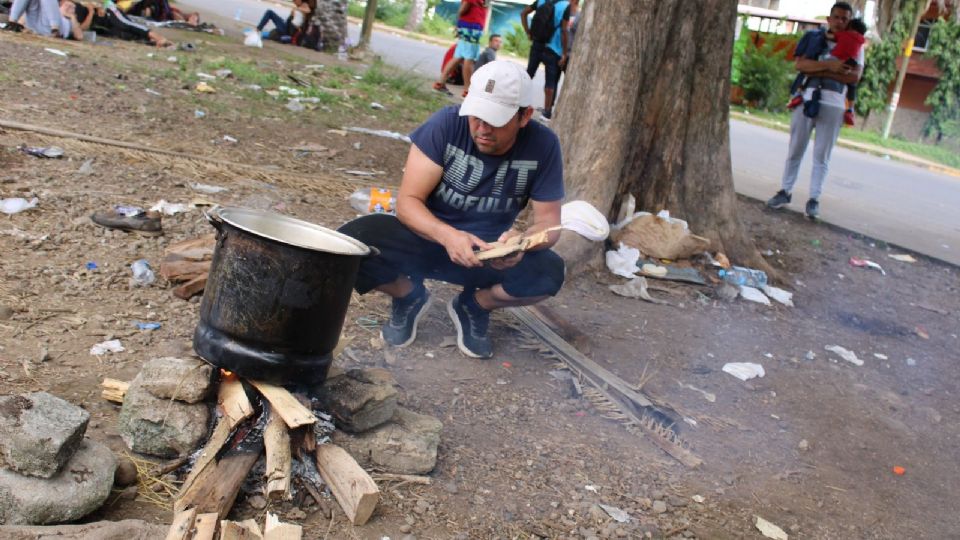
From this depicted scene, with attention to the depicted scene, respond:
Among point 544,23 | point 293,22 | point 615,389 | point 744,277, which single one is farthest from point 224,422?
point 293,22

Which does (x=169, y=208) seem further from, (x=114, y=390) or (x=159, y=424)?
(x=159, y=424)

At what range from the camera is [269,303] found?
270 cm

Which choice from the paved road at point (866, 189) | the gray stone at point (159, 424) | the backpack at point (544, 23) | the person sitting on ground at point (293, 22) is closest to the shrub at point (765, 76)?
the paved road at point (866, 189)

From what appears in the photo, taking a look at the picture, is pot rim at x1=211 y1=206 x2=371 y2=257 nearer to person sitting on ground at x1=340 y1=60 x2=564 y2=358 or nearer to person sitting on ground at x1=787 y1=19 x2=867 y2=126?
person sitting on ground at x1=340 y1=60 x2=564 y2=358

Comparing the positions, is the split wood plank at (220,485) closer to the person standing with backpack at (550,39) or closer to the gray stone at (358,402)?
the gray stone at (358,402)

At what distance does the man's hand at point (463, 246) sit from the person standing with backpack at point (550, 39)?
7674 millimetres

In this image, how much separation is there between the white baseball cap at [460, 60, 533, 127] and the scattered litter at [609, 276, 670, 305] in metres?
2.32

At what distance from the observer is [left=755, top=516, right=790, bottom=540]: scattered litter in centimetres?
313

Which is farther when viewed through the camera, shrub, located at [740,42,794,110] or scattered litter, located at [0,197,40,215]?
shrub, located at [740,42,794,110]

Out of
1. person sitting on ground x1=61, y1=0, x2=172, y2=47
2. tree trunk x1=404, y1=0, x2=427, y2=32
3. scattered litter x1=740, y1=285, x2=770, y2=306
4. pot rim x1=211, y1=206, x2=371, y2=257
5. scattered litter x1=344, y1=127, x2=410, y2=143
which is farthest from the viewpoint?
tree trunk x1=404, y1=0, x2=427, y2=32

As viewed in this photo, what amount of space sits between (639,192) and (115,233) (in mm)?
3515

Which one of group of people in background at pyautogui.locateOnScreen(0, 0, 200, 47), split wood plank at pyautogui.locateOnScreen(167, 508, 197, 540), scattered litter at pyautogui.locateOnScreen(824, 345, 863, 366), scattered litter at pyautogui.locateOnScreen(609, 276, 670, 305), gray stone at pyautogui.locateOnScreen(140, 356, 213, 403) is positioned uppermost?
group of people in background at pyautogui.locateOnScreen(0, 0, 200, 47)

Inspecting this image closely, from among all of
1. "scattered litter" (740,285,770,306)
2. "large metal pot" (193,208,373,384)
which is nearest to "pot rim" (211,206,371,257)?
"large metal pot" (193,208,373,384)

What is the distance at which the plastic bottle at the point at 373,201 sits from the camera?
225 inches
